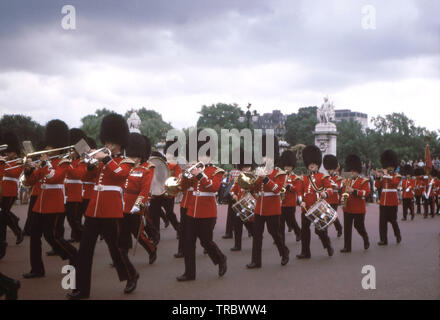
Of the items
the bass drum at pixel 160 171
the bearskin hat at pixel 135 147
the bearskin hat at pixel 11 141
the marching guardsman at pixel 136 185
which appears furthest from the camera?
the bearskin hat at pixel 11 141

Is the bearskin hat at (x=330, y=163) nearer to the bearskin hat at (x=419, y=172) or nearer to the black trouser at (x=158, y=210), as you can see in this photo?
the black trouser at (x=158, y=210)

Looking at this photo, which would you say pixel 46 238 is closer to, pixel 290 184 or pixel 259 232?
pixel 259 232

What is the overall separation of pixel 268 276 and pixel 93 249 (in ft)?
8.18

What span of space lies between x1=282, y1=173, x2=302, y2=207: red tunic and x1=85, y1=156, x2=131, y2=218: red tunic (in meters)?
4.73

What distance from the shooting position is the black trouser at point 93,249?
16.9ft

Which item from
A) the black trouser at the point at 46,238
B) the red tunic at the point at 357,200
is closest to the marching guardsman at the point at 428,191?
the red tunic at the point at 357,200

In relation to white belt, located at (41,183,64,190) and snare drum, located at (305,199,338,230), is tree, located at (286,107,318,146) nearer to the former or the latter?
snare drum, located at (305,199,338,230)

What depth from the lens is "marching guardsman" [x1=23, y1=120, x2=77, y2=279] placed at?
605 centimetres

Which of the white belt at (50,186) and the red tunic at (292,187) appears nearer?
the white belt at (50,186)

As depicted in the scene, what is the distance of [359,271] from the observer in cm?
700

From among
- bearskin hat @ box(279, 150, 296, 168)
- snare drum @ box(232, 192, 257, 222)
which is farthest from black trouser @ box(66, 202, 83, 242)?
bearskin hat @ box(279, 150, 296, 168)

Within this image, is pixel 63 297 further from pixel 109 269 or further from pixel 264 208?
pixel 264 208

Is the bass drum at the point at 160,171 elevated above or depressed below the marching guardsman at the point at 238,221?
above

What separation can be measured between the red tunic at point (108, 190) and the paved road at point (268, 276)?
3.09ft
